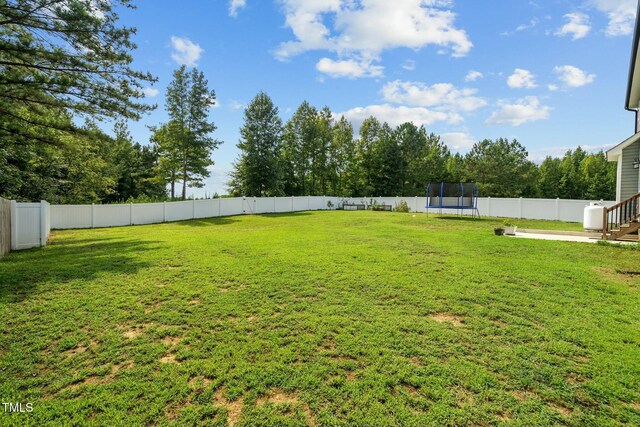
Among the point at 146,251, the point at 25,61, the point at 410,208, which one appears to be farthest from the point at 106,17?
the point at 410,208

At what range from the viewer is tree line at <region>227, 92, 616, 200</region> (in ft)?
118

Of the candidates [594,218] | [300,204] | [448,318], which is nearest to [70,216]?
[300,204]

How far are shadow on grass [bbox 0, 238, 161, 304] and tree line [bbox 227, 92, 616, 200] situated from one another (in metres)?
24.3

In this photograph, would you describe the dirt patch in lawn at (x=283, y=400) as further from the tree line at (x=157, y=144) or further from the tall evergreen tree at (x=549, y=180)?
the tall evergreen tree at (x=549, y=180)

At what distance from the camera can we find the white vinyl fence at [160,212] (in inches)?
345

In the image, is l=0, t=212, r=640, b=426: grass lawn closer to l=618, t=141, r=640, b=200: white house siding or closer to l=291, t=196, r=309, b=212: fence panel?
l=618, t=141, r=640, b=200: white house siding

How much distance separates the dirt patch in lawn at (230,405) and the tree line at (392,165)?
1220 inches

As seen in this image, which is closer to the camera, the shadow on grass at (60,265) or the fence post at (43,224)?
the shadow on grass at (60,265)

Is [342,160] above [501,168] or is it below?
above

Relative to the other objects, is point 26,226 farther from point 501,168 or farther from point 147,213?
point 501,168

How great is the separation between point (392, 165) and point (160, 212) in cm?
2801

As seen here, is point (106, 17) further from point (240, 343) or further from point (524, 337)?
point (524, 337)

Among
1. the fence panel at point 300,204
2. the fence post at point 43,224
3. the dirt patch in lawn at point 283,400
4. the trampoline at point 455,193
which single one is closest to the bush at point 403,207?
the trampoline at point 455,193

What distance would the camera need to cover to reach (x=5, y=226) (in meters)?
7.70
